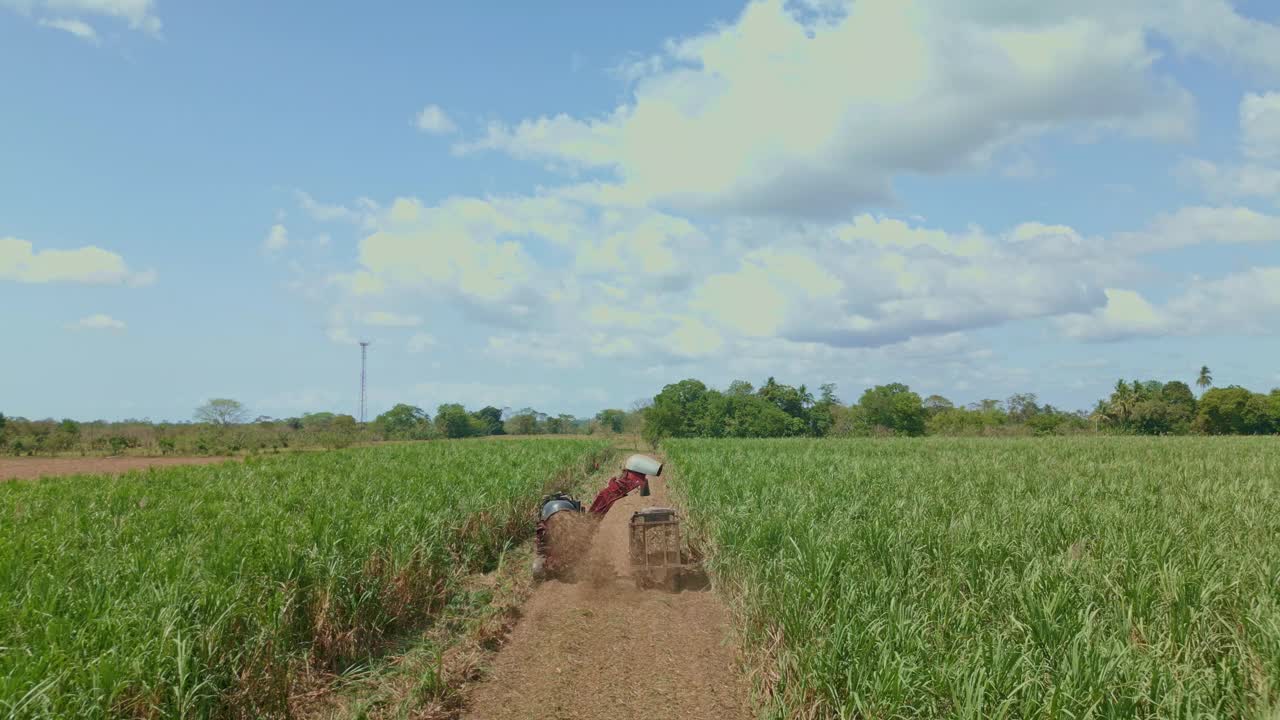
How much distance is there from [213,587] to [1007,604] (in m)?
6.13

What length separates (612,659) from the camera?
654 centimetres

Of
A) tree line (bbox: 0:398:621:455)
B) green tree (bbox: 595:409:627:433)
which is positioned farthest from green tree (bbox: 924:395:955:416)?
tree line (bbox: 0:398:621:455)

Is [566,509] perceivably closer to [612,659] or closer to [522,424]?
[612,659]

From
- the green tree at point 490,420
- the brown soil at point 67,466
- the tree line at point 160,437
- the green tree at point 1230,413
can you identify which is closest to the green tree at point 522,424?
the green tree at point 490,420

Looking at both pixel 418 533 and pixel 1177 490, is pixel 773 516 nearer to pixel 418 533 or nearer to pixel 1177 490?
pixel 418 533

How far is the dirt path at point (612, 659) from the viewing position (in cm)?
558

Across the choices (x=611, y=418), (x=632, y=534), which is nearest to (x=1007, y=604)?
(x=632, y=534)

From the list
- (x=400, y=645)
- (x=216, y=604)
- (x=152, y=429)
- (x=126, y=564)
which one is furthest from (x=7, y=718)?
(x=152, y=429)

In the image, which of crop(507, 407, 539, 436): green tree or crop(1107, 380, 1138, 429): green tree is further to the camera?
crop(507, 407, 539, 436): green tree

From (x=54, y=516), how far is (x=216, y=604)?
682 cm

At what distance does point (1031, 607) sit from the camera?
4566 millimetres

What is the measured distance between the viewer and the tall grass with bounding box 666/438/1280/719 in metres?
3.75

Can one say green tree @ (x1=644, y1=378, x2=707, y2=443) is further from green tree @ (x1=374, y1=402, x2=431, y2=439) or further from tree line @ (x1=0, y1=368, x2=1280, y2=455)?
green tree @ (x1=374, y1=402, x2=431, y2=439)

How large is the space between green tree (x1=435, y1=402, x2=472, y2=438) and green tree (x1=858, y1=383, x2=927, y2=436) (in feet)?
187
